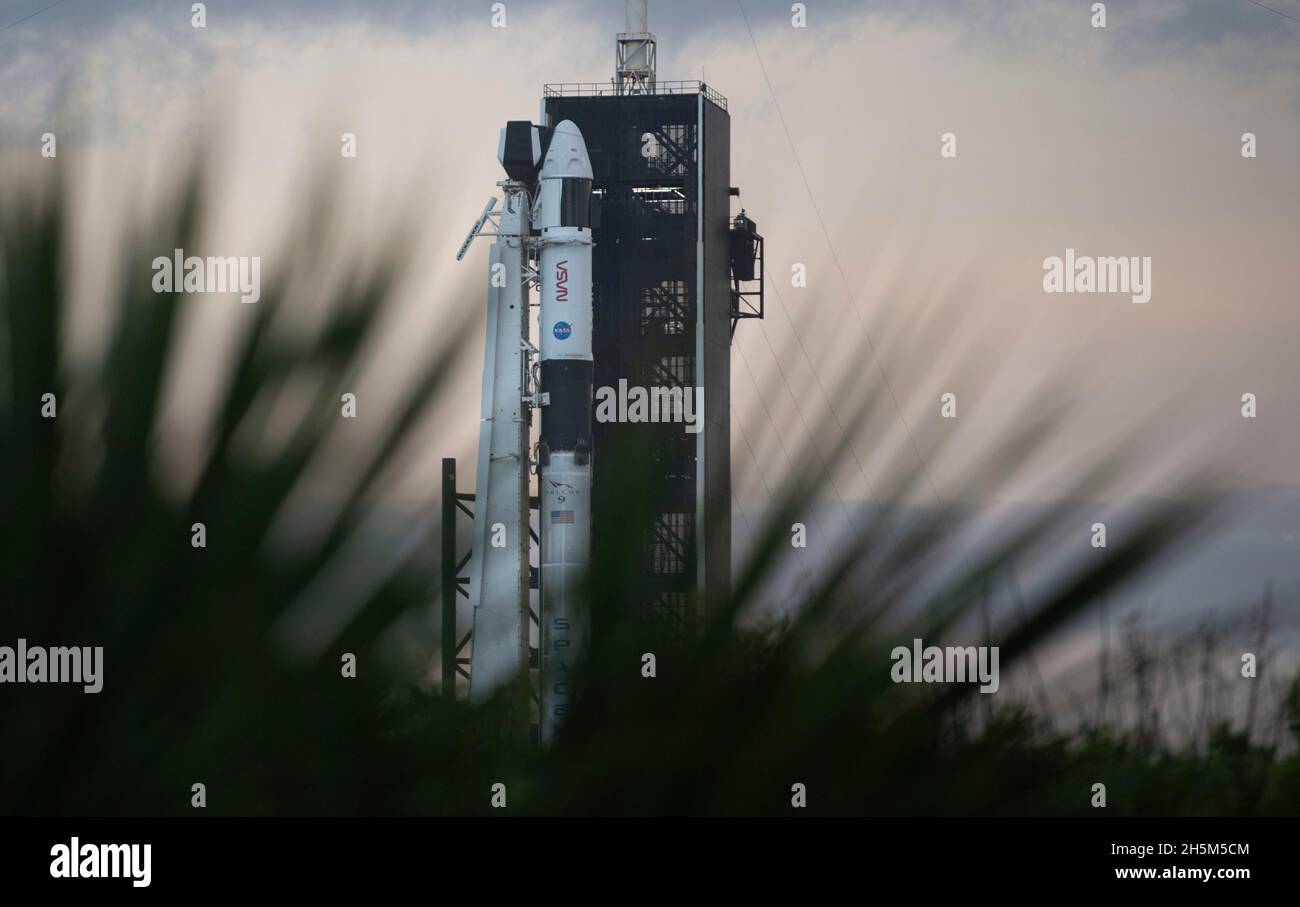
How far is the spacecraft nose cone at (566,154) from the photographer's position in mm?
34469

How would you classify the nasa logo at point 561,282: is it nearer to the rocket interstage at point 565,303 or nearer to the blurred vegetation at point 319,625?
the rocket interstage at point 565,303

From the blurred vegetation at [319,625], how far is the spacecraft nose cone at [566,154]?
110ft

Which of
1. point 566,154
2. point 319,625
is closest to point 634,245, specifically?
point 566,154

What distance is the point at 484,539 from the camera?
54.9 inches

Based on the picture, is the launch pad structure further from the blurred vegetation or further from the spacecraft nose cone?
the blurred vegetation

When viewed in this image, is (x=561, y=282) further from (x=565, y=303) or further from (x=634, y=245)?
(x=634, y=245)

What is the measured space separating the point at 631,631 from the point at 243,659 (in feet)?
1.07

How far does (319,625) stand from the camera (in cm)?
125

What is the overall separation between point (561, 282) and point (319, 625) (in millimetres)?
32166

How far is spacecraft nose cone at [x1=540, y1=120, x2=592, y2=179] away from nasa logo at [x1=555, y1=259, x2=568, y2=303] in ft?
7.71

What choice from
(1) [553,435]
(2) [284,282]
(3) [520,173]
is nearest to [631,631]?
(2) [284,282]

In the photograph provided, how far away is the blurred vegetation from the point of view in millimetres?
1236

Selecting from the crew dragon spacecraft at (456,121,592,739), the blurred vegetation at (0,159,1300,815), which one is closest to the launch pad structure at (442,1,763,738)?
the crew dragon spacecraft at (456,121,592,739)
